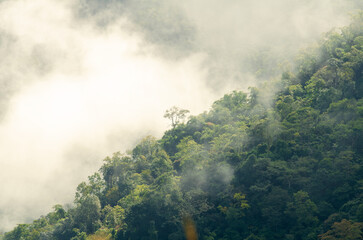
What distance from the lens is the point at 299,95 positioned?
227ft

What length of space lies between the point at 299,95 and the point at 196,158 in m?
18.9

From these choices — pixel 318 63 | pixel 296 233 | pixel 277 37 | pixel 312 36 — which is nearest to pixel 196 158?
pixel 296 233

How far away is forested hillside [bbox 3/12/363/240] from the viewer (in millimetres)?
47875

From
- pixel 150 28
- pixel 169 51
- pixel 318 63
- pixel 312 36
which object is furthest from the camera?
pixel 150 28

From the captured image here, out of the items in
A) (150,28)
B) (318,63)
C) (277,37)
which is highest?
(150,28)

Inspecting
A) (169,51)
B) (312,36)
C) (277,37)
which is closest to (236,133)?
(312,36)

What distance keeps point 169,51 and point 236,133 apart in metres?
115

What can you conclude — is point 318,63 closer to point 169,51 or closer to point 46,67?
point 169,51

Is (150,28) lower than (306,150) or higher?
higher

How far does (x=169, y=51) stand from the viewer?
177 m

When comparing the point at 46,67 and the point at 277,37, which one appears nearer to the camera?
the point at 277,37

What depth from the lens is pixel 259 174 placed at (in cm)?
5322

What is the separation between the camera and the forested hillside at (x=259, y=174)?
47.9 m

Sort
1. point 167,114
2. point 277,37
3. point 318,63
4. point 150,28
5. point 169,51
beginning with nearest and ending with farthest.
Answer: point 318,63 < point 167,114 < point 277,37 < point 169,51 < point 150,28
